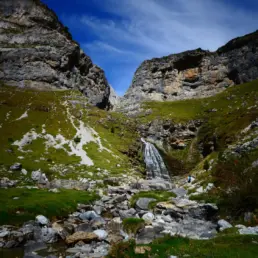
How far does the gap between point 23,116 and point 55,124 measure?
38.7 ft

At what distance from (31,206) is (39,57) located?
13655cm

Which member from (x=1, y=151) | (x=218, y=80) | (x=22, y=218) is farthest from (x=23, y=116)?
(x=218, y=80)

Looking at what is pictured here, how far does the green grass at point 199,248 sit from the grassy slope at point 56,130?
126 ft

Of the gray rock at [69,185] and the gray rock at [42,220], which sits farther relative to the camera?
the gray rock at [69,185]

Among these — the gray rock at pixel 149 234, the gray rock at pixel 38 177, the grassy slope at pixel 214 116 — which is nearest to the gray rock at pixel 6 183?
the gray rock at pixel 38 177

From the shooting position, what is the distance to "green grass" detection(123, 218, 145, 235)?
22.5 m

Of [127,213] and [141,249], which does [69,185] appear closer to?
[127,213]

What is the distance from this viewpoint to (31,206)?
87.5 ft

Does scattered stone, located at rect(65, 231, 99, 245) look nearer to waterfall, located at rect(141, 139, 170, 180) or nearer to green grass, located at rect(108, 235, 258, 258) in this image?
green grass, located at rect(108, 235, 258, 258)

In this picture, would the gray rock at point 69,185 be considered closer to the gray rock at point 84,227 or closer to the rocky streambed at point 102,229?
the rocky streambed at point 102,229

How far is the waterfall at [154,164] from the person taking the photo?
69.6 meters

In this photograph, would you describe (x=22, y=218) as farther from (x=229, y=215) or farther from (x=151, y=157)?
(x=151, y=157)

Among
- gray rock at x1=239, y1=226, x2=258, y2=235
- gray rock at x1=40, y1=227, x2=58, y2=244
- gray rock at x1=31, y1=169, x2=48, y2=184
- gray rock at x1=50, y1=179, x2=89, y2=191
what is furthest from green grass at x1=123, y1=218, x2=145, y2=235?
gray rock at x1=31, y1=169, x2=48, y2=184

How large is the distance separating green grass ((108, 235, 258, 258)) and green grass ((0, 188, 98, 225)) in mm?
12933
